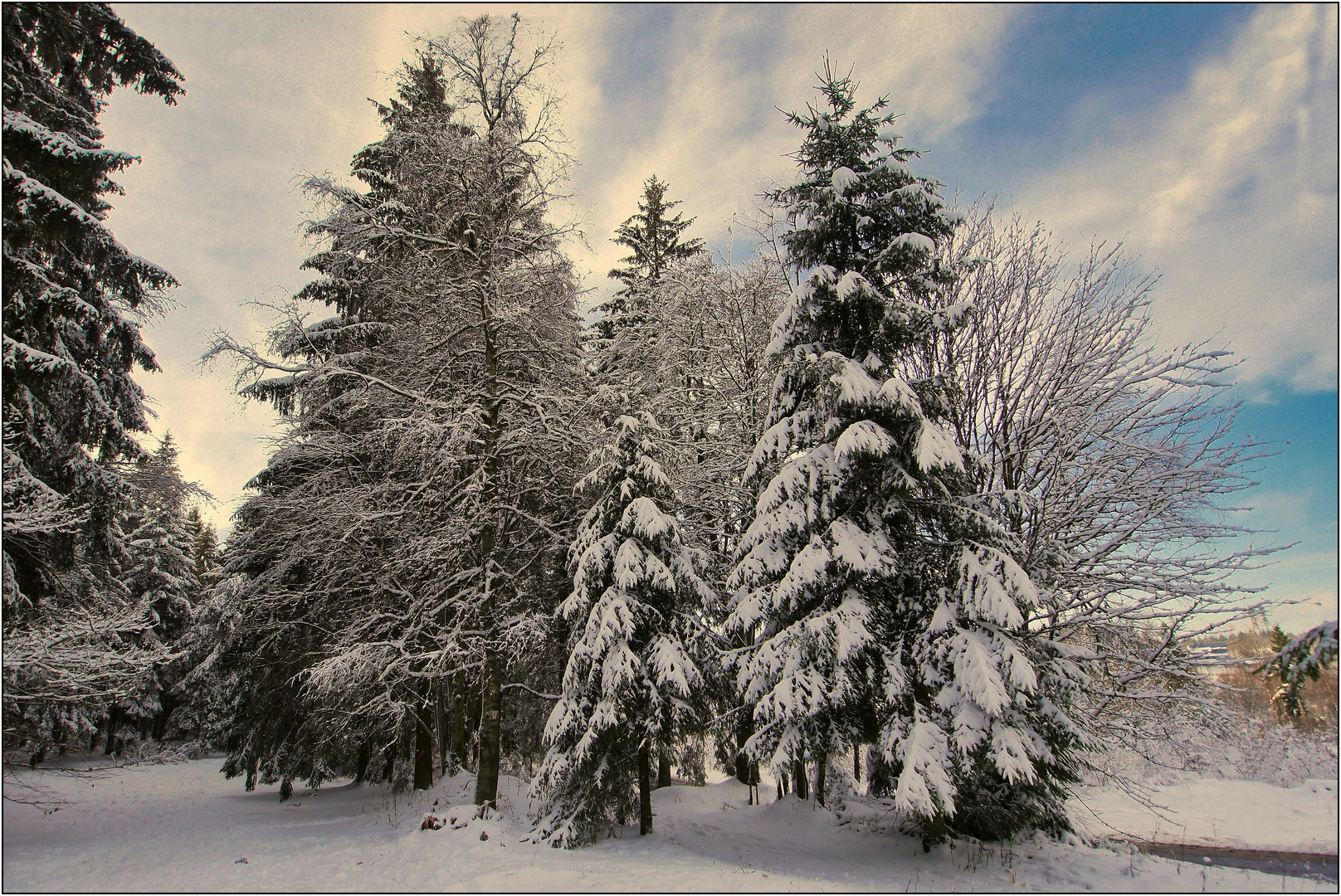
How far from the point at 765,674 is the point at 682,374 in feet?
31.1

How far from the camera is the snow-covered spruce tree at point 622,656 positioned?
8.96m

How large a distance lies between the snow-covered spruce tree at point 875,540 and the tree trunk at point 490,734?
4618 mm

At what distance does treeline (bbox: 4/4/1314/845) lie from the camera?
7.71m

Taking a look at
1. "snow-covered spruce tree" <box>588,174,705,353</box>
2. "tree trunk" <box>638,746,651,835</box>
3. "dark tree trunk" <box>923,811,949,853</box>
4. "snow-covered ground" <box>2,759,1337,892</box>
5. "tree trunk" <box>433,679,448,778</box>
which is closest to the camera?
"snow-covered ground" <box>2,759,1337,892</box>

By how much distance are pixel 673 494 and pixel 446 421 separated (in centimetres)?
443

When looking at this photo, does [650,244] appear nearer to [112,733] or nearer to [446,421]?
[446,421]

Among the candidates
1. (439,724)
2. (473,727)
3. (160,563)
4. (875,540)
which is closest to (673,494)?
(875,540)

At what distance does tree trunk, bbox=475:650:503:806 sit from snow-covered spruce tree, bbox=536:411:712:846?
126 cm

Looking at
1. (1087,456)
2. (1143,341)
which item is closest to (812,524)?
(1087,456)

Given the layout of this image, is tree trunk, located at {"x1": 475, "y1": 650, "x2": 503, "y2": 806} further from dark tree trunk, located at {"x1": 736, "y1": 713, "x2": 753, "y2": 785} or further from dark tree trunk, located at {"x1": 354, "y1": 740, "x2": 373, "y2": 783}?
dark tree trunk, located at {"x1": 354, "y1": 740, "x2": 373, "y2": 783}

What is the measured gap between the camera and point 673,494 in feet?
34.4

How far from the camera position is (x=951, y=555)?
810 centimetres

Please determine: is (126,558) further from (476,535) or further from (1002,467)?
(1002,467)

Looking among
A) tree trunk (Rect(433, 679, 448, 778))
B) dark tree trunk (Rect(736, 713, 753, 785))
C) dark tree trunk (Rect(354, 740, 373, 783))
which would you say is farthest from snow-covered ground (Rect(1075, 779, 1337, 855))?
dark tree trunk (Rect(354, 740, 373, 783))
